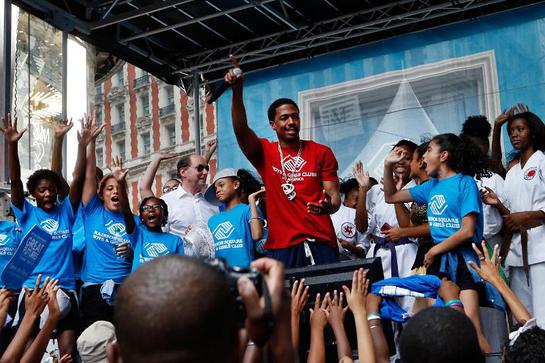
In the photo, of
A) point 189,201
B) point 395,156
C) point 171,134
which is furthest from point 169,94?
point 395,156

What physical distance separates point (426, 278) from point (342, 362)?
1780 mm

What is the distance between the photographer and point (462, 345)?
2.29 meters

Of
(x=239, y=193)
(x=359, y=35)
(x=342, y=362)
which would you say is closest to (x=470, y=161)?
(x=239, y=193)

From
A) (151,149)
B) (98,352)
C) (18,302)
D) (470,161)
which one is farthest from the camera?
(151,149)

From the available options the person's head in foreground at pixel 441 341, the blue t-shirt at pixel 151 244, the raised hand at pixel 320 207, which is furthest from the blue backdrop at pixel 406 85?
the person's head in foreground at pixel 441 341

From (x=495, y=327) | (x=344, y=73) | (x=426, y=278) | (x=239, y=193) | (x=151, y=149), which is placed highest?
(x=151, y=149)

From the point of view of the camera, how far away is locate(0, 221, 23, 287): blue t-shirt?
6.61 meters

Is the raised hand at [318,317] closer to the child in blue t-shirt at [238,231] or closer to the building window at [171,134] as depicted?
the child in blue t-shirt at [238,231]

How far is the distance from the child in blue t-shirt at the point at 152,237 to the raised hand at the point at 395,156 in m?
1.90

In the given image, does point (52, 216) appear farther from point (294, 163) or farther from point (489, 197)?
point (489, 197)

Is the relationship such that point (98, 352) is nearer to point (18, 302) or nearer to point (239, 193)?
point (18, 302)

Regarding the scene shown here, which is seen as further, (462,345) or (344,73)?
(344,73)

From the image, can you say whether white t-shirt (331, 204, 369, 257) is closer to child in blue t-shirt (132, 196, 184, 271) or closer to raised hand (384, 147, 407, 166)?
raised hand (384, 147, 407, 166)

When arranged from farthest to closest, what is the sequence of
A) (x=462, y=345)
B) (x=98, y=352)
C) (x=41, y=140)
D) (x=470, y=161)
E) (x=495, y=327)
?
1. (x=41, y=140)
2. (x=470, y=161)
3. (x=495, y=327)
4. (x=98, y=352)
5. (x=462, y=345)
